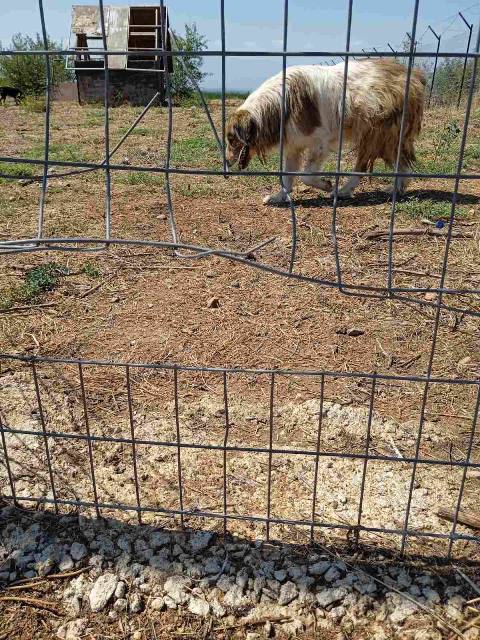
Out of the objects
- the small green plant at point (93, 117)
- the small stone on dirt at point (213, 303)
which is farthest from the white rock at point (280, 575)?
the small green plant at point (93, 117)

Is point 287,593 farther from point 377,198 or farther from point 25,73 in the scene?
point 25,73

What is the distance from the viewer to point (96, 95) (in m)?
15.7

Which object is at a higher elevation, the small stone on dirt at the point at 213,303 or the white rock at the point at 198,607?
the small stone on dirt at the point at 213,303

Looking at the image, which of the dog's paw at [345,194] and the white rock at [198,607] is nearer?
the white rock at [198,607]

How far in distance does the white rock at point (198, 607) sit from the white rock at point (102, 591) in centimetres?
28

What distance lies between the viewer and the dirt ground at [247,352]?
247cm

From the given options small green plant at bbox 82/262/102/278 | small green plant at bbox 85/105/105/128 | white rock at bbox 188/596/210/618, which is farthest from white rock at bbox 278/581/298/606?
small green plant at bbox 85/105/105/128

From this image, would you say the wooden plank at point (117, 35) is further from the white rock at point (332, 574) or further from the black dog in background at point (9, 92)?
the white rock at point (332, 574)

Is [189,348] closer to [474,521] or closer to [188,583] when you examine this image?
[188,583]

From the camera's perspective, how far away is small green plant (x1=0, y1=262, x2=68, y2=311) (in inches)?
156

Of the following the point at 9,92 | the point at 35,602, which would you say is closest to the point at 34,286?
the point at 35,602

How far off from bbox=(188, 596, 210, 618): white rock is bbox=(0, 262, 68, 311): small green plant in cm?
255

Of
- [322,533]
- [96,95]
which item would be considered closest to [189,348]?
[322,533]

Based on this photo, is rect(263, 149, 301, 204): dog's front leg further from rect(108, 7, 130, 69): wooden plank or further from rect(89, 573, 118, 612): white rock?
rect(108, 7, 130, 69): wooden plank
